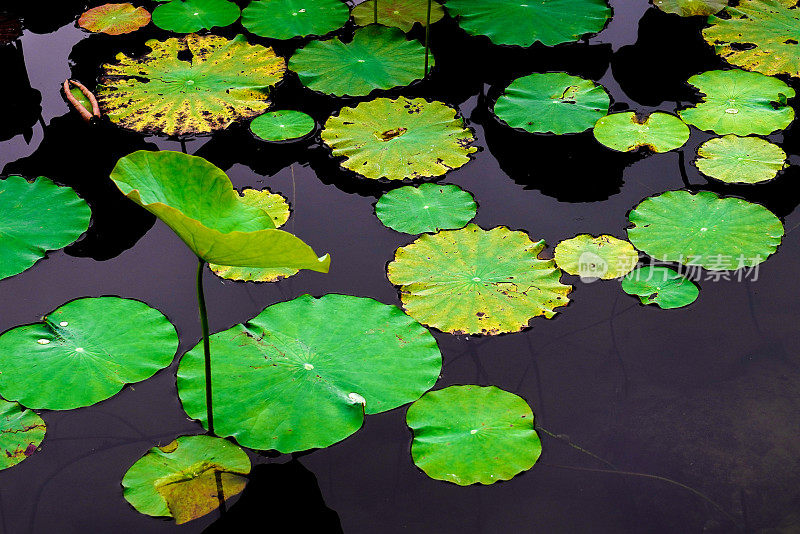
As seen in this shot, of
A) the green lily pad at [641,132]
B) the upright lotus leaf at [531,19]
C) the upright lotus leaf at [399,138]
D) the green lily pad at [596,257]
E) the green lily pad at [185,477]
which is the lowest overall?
the green lily pad at [185,477]

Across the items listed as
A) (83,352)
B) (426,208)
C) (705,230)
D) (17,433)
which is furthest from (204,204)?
(705,230)

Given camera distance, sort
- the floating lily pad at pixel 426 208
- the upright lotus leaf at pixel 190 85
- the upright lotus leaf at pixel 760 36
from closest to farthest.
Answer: the floating lily pad at pixel 426 208 → the upright lotus leaf at pixel 190 85 → the upright lotus leaf at pixel 760 36

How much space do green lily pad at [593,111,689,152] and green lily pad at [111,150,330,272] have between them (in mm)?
2044

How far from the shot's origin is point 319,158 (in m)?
3.89

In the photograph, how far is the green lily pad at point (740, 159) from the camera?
363 centimetres

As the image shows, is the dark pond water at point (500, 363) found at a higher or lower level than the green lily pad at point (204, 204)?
lower

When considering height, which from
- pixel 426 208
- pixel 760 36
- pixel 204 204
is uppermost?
pixel 204 204

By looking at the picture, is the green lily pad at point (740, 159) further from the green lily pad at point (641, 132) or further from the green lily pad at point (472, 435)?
the green lily pad at point (472, 435)

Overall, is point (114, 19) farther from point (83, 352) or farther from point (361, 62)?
point (83, 352)

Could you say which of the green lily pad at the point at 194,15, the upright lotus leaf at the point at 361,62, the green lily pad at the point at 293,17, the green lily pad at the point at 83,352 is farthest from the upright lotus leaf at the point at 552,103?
the green lily pad at the point at 83,352

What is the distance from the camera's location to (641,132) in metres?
3.87

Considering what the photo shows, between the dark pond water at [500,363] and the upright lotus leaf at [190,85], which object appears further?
the upright lotus leaf at [190,85]

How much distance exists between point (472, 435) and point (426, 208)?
4.04 ft

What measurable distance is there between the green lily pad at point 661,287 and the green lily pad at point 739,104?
1.09 m
